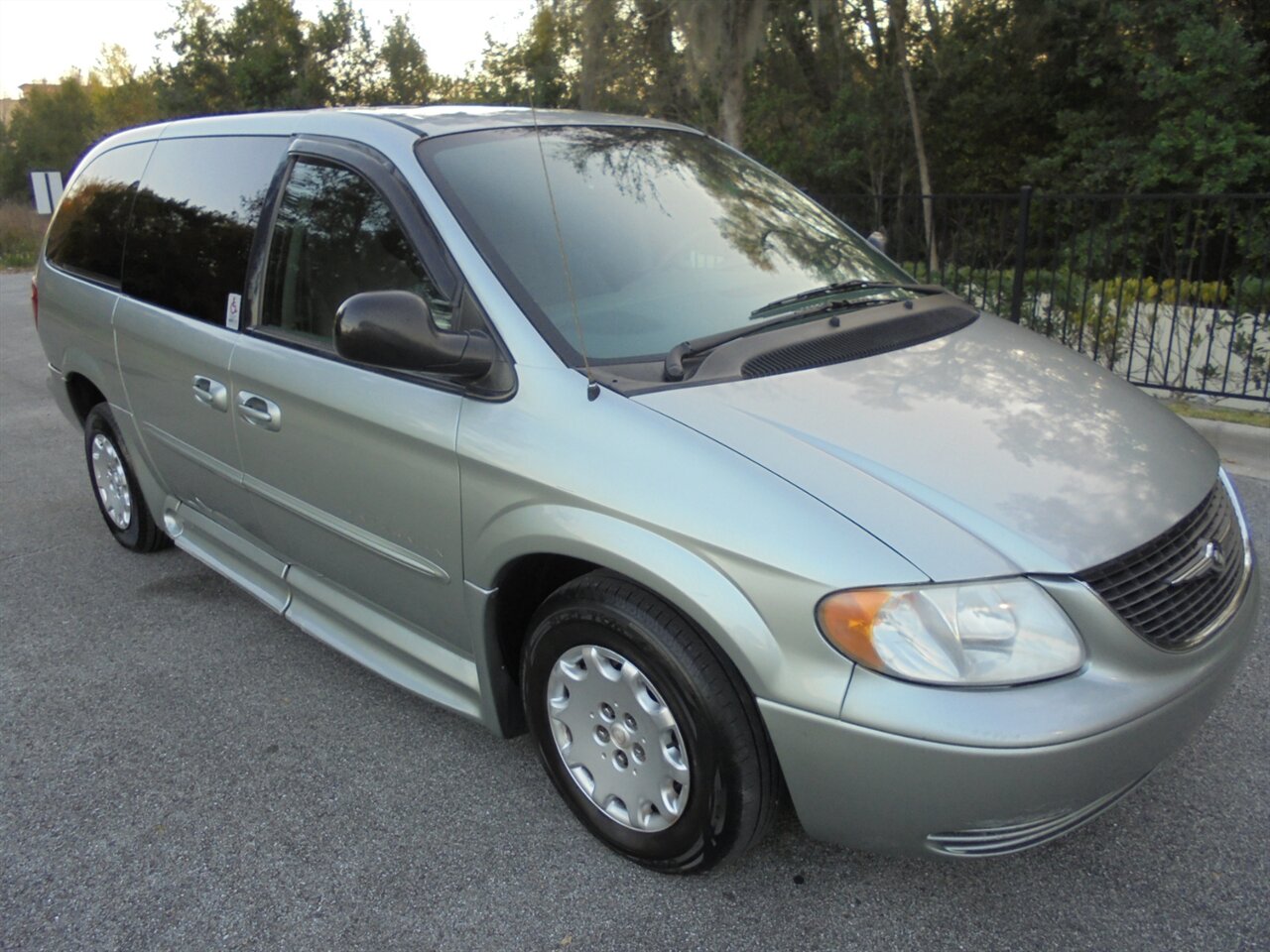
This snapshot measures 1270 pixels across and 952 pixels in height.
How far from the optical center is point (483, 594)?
2502 millimetres

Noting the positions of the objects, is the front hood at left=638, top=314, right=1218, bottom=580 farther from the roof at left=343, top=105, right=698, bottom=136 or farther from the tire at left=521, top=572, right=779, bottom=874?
the roof at left=343, top=105, right=698, bottom=136

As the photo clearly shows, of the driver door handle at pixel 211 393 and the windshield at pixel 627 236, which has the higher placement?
the windshield at pixel 627 236

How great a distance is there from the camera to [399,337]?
231cm

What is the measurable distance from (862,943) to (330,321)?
214cm

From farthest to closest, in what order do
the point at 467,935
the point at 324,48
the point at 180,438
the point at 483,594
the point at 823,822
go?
the point at 324,48 → the point at 180,438 → the point at 483,594 → the point at 467,935 → the point at 823,822

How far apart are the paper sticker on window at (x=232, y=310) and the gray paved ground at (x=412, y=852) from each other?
117 cm

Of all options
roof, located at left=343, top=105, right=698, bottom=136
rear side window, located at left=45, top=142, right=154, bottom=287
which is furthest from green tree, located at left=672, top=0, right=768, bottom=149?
roof, located at left=343, top=105, right=698, bottom=136

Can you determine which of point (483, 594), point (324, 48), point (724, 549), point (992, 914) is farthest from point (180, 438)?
point (324, 48)

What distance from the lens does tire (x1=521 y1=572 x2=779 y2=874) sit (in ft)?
6.83

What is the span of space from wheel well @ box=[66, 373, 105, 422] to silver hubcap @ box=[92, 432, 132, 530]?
0.55 ft

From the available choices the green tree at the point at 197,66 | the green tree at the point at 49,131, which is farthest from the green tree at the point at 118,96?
the green tree at the point at 197,66

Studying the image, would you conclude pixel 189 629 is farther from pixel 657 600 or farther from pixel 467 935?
pixel 657 600

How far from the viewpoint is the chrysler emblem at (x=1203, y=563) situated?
83.7 inches

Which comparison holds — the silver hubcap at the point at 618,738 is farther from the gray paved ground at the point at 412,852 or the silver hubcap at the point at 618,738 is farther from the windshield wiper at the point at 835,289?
the windshield wiper at the point at 835,289
